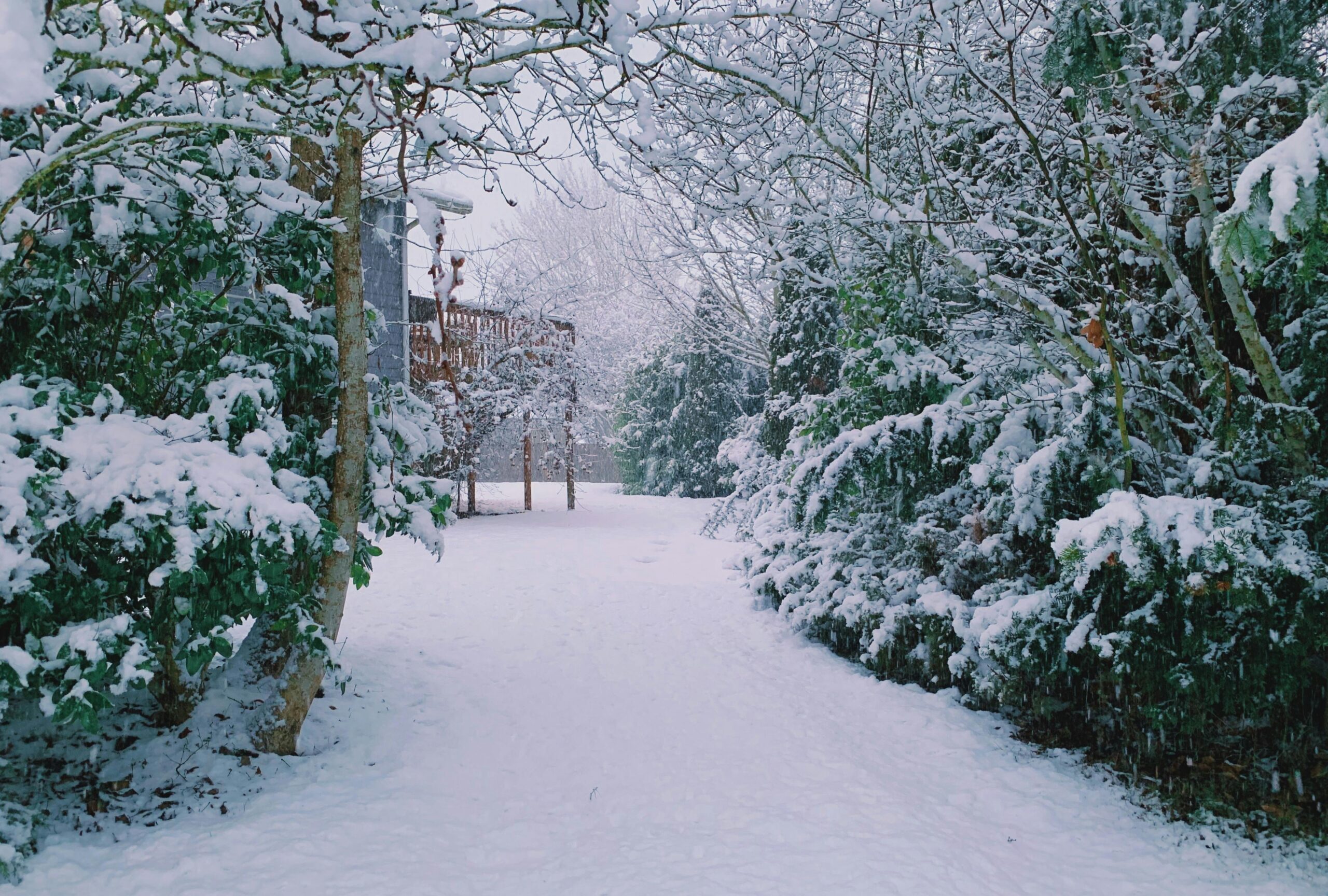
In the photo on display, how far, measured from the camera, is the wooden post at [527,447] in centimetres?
1099

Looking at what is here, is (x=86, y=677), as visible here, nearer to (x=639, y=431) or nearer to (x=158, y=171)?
(x=158, y=171)

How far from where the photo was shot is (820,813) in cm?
306

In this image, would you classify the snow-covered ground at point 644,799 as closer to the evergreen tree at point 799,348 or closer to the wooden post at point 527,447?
the evergreen tree at point 799,348

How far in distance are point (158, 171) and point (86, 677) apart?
1821 millimetres

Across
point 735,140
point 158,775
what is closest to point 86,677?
point 158,775

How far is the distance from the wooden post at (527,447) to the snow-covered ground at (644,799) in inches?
224

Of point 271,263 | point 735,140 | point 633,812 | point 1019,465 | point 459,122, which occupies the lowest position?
point 633,812

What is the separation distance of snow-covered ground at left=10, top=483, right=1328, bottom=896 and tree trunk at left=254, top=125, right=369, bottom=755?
0.23 metres

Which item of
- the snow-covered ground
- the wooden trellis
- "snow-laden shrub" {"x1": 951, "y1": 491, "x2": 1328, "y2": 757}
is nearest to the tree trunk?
the snow-covered ground

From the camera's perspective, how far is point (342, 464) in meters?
3.43

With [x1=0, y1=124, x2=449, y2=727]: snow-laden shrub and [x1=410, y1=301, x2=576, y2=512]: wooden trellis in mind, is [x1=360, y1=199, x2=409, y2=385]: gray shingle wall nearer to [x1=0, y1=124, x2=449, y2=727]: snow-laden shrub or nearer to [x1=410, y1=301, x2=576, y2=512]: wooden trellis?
[x1=410, y1=301, x2=576, y2=512]: wooden trellis

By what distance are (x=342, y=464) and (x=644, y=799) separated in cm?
195

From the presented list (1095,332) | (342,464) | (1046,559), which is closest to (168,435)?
(342,464)

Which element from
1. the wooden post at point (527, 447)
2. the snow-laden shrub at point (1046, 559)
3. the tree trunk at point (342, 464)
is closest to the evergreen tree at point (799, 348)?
the snow-laden shrub at point (1046, 559)
